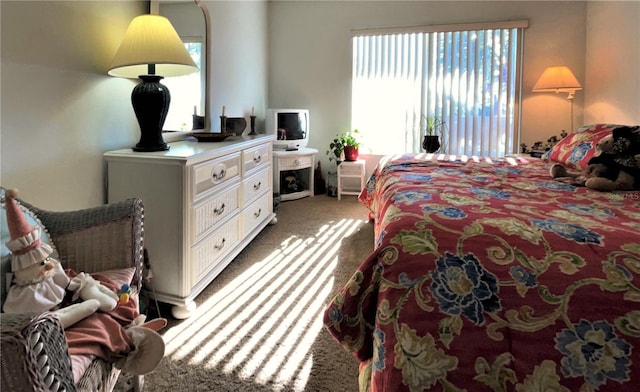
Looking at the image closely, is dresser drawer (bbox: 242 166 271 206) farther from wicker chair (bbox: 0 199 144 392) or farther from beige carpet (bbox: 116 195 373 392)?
wicker chair (bbox: 0 199 144 392)

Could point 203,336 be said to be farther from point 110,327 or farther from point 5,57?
point 5,57

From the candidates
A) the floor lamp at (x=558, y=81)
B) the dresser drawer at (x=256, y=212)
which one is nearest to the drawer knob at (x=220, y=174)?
the dresser drawer at (x=256, y=212)

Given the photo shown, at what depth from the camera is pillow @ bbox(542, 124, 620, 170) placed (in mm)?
2422

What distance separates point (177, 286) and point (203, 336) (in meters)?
0.29

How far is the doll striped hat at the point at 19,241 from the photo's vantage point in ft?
3.81

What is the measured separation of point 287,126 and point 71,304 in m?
3.75

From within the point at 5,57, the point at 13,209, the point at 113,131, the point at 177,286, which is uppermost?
the point at 5,57

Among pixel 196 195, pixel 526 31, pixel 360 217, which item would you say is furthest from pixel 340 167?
pixel 196 195

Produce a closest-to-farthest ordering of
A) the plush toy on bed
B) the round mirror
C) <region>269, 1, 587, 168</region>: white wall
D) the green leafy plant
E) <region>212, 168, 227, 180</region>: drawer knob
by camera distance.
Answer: the plush toy on bed < <region>212, 168, 227, 180</region>: drawer knob < the round mirror < <region>269, 1, 587, 168</region>: white wall < the green leafy plant

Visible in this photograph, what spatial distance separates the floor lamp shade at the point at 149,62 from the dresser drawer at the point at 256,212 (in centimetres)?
86

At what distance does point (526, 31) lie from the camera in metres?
4.42

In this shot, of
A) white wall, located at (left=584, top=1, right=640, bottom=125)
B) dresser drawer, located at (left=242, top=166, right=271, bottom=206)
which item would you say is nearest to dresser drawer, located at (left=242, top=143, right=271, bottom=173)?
dresser drawer, located at (left=242, top=166, right=271, bottom=206)

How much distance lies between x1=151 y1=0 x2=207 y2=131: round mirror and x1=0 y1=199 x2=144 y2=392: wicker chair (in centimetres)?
137

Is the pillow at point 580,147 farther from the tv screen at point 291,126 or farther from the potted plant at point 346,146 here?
the tv screen at point 291,126
